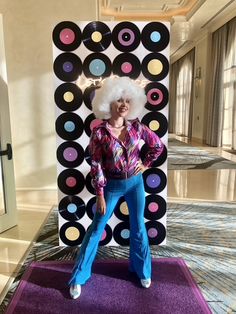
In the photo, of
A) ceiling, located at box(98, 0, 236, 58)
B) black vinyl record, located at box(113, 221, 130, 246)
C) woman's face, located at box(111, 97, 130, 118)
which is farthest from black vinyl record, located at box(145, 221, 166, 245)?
ceiling, located at box(98, 0, 236, 58)

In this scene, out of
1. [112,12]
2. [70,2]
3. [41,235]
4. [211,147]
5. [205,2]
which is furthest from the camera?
[211,147]

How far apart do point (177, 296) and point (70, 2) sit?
3755mm

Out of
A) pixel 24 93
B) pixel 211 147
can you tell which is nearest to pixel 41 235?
pixel 24 93

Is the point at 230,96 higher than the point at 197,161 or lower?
higher

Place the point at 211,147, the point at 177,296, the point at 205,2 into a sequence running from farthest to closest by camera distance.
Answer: the point at 211,147, the point at 205,2, the point at 177,296

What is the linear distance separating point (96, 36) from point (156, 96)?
64cm

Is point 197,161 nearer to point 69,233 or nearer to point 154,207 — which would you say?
point 154,207

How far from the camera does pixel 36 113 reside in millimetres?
4117

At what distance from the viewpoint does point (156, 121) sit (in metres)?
2.32

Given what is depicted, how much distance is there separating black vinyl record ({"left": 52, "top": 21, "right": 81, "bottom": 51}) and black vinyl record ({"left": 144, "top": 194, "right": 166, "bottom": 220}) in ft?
4.38

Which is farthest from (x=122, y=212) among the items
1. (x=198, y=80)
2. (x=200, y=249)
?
(x=198, y=80)

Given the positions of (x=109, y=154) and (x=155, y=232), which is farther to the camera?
(x=155, y=232)

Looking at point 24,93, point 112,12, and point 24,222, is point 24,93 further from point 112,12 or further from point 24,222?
point 112,12

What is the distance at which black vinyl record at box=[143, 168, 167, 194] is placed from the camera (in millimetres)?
2385
